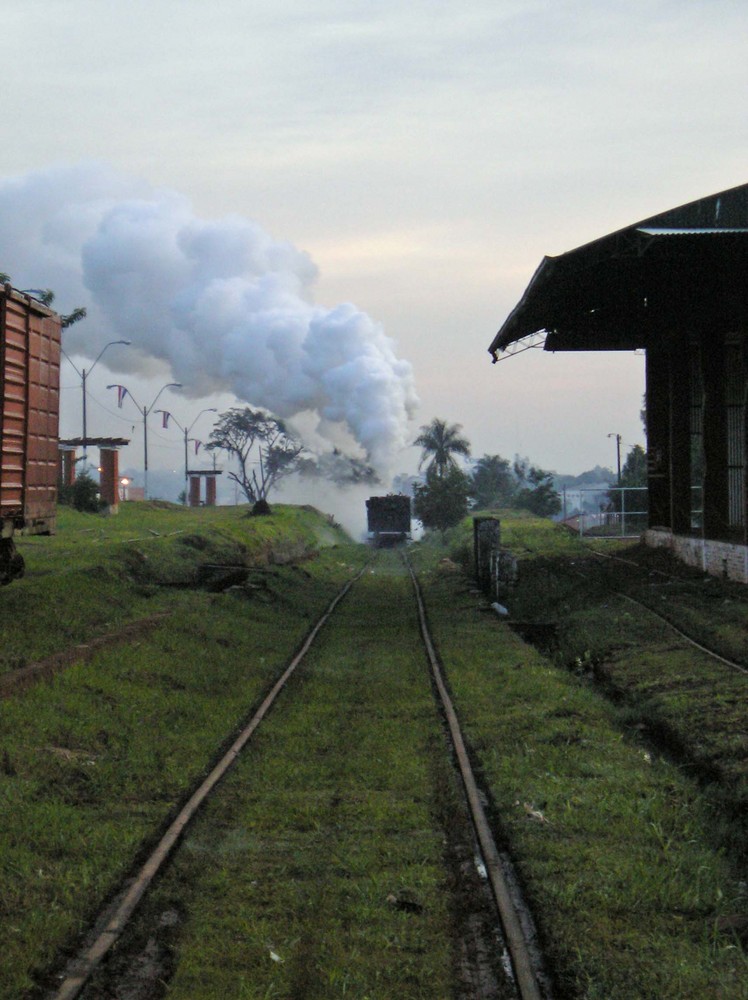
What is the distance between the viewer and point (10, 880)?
20.0 feet

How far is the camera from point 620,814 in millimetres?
7512

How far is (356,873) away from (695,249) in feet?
64.8

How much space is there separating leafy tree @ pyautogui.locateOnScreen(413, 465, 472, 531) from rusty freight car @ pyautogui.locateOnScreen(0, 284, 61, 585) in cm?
5227

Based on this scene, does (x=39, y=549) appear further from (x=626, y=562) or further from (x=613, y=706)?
(x=613, y=706)

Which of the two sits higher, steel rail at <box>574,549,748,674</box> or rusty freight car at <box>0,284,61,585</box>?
rusty freight car at <box>0,284,61,585</box>

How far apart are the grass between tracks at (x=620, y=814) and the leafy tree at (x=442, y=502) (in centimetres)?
5404

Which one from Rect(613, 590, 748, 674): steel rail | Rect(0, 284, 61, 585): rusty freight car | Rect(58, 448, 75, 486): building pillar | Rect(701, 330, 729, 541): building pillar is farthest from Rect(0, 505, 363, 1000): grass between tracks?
Rect(58, 448, 75, 486): building pillar

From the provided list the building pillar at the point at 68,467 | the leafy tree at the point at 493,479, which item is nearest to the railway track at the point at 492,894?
the building pillar at the point at 68,467

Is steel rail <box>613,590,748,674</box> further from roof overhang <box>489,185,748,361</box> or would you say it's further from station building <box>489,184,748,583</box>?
roof overhang <box>489,185,748,361</box>

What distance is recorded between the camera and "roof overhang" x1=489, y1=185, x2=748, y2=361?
73.7ft

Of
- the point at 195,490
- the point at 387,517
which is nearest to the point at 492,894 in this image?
the point at 387,517

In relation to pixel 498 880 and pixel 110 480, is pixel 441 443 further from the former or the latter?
pixel 498 880

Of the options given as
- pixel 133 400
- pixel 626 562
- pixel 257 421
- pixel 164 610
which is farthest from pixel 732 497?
pixel 257 421

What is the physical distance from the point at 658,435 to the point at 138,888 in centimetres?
3154
